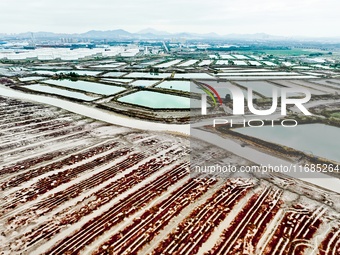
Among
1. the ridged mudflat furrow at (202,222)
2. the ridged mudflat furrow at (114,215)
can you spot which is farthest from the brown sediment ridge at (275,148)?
the ridged mudflat furrow at (114,215)

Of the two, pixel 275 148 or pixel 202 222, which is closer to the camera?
pixel 202 222

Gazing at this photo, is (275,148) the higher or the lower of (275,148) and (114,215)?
the higher

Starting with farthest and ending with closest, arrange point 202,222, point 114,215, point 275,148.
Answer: point 275,148 → point 114,215 → point 202,222

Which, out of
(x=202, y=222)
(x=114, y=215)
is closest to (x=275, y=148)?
(x=202, y=222)

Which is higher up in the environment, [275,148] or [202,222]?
[275,148]

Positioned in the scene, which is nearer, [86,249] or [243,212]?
[86,249]

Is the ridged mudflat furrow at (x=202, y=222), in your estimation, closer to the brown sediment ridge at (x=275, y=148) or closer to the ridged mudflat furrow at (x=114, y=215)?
the ridged mudflat furrow at (x=114, y=215)

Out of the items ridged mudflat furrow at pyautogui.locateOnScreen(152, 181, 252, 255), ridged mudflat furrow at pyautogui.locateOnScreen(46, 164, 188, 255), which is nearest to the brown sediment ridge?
ridged mudflat furrow at pyautogui.locateOnScreen(152, 181, 252, 255)

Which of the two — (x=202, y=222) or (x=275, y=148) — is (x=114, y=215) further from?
(x=275, y=148)

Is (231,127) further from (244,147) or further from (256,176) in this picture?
→ (256,176)

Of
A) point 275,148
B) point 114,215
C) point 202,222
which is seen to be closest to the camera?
point 202,222

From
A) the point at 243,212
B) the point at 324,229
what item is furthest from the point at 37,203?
the point at 324,229
